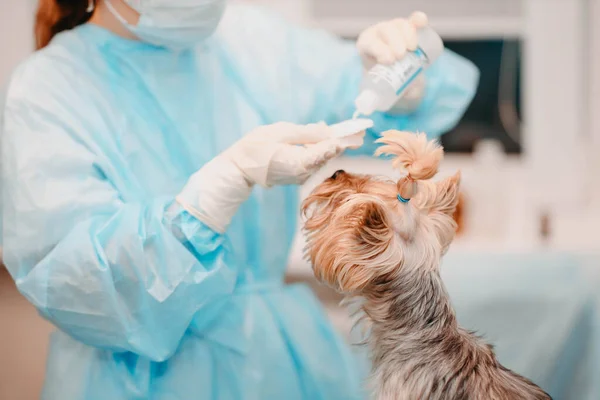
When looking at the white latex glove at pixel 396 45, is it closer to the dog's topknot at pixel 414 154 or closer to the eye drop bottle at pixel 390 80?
the eye drop bottle at pixel 390 80

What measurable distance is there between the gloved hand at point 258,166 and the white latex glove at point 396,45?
0.18 m

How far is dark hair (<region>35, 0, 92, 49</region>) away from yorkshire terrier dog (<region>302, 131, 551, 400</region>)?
0.63 m

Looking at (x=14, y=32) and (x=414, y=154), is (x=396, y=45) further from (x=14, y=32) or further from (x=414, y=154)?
(x=14, y=32)

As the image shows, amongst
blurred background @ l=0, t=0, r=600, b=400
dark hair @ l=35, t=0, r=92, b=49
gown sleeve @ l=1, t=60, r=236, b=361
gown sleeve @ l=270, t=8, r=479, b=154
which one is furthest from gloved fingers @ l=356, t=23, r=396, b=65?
blurred background @ l=0, t=0, r=600, b=400

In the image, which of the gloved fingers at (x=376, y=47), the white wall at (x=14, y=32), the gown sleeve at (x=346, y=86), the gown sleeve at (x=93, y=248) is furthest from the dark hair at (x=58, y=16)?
the white wall at (x=14, y=32)

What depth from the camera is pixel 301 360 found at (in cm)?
120

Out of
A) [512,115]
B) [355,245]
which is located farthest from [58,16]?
[512,115]

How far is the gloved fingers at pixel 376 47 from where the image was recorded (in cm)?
105

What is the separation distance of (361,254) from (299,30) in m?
0.65

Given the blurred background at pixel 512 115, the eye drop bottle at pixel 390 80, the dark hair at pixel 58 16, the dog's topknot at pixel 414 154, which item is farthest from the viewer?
the blurred background at pixel 512 115

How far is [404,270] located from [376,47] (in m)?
0.40

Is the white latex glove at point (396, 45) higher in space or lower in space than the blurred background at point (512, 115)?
higher

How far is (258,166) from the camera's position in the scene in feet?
3.12

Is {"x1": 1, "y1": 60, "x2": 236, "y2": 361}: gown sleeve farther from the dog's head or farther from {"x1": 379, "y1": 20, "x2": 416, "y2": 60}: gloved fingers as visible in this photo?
{"x1": 379, "y1": 20, "x2": 416, "y2": 60}: gloved fingers
